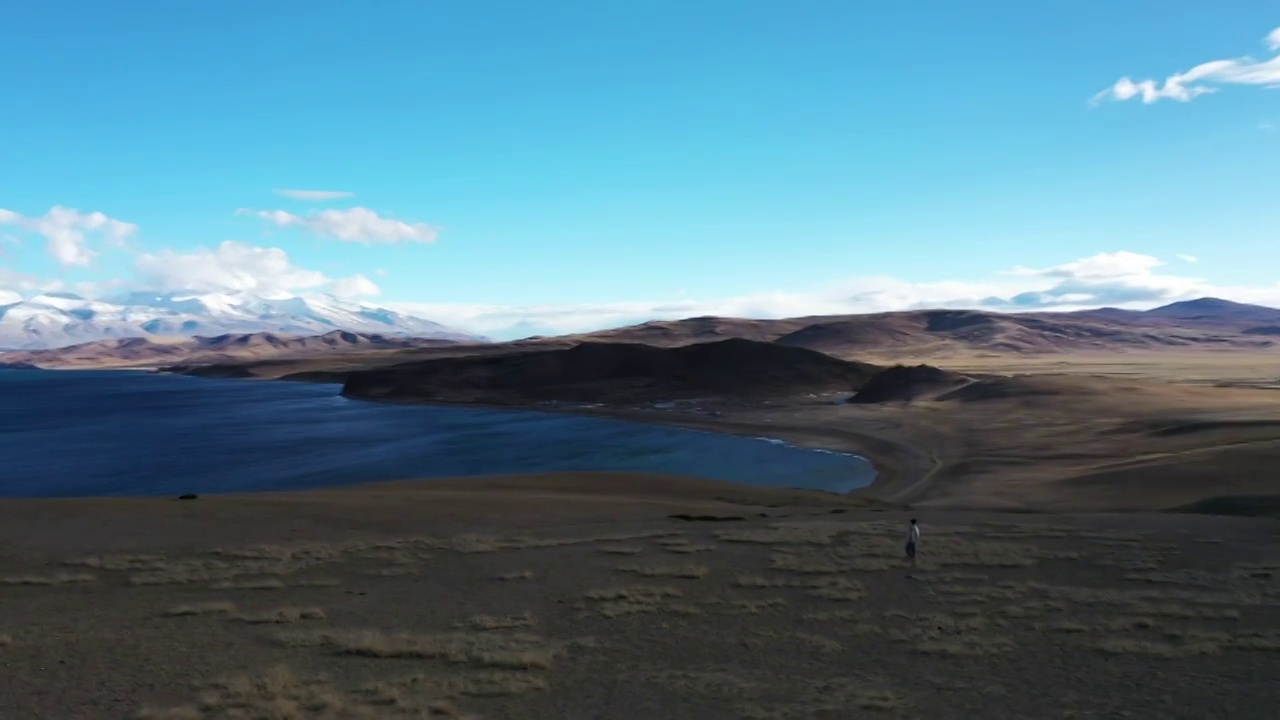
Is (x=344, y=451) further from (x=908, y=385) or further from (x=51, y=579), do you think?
(x=908, y=385)

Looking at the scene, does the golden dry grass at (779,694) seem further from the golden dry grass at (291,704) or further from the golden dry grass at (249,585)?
the golden dry grass at (249,585)

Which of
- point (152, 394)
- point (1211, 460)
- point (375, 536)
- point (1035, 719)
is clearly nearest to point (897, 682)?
point (1035, 719)

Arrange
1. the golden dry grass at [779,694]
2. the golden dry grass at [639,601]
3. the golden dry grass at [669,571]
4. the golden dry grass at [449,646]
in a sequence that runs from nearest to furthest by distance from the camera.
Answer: the golden dry grass at [779,694] < the golden dry grass at [449,646] < the golden dry grass at [639,601] < the golden dry grass at [669,571]

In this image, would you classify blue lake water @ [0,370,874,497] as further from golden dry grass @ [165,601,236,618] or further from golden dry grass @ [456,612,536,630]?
golden dry grass @ [165,601,236,618]

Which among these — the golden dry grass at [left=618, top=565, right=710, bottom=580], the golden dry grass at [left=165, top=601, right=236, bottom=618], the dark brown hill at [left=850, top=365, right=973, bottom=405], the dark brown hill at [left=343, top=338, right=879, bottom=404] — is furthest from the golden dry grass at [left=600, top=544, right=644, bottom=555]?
the dark brown hill at [left=343, top=338, right=879, bottom=404]

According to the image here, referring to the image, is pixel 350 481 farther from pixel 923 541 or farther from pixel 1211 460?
pixel 1211 460

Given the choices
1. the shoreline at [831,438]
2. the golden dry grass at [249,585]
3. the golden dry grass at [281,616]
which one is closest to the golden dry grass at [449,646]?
the golden dry grass at [281,616]
